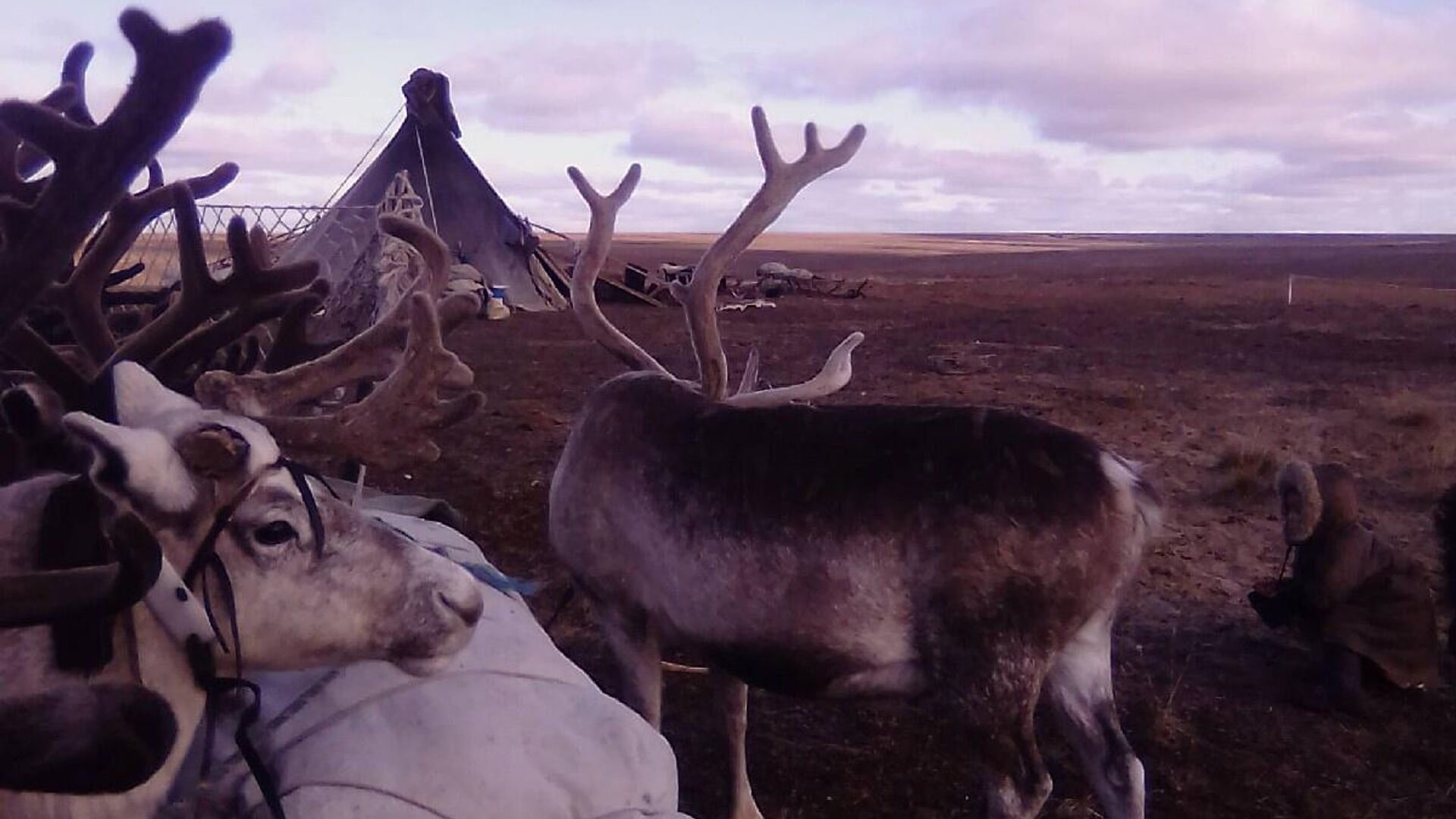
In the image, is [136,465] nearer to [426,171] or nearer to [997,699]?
[997,699]

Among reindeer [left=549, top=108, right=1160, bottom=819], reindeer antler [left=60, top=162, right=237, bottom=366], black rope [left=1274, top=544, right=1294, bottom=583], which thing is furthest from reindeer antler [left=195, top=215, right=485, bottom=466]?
black rope [left=1274, top=544, right=1294, bottom=583]

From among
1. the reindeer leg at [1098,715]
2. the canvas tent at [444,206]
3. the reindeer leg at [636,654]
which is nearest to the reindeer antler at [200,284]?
the reindeer leg at [636,654]

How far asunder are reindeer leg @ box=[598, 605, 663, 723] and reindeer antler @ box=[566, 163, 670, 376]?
1.04 meters

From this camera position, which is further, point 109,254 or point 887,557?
point 887,557

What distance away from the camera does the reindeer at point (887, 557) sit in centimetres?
324

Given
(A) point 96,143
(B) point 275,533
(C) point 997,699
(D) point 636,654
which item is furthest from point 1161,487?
(A) point 96,143

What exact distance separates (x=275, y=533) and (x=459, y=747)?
635 millimetres

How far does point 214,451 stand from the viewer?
206 cm

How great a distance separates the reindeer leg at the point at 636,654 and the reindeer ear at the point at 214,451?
190cm

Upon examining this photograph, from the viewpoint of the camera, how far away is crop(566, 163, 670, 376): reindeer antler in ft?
15.2

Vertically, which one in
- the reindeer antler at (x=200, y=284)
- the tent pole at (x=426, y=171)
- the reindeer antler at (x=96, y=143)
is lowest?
the reindeer antler at (x=200, y=284)

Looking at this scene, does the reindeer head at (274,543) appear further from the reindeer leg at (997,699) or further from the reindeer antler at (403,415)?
the reindeer leg at (997,699)

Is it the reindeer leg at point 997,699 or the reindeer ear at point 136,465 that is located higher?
the reindeer ear at point 136,465

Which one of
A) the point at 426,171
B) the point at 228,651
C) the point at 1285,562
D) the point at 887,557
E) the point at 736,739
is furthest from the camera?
the point at 426,171
